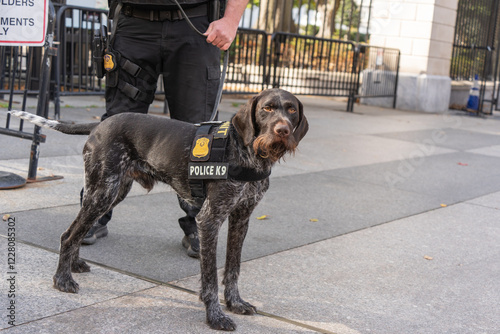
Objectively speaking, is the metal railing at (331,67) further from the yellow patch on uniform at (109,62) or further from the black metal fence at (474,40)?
the yellow patch on uniform at (109,62)

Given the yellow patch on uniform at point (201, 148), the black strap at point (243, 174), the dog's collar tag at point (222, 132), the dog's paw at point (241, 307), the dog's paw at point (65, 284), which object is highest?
the dog's collar tag at point (222, 132)

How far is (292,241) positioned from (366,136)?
6.18m

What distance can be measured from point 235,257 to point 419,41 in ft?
43.9

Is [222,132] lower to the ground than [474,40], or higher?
lower

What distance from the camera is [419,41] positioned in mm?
15695

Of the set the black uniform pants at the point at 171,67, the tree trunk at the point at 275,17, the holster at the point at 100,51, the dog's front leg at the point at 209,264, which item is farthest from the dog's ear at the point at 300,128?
the tree trunk at the point at 275,17

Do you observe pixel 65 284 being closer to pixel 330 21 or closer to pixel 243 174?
pixel 243 174

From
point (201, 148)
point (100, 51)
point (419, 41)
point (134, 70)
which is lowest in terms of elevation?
point (201, 148)

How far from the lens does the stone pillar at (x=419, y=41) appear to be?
51.1 ft

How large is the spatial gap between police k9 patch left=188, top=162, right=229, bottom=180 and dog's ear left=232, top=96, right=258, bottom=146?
0.59ft

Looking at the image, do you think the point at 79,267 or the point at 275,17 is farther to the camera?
the point at 275,17

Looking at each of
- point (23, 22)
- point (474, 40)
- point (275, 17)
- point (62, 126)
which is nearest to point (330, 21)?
point (275, 17)

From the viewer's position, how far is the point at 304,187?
6.60 m

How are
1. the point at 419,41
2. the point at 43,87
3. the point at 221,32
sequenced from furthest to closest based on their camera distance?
the point at 419,41, the point at 43,87, the point at 221,32
